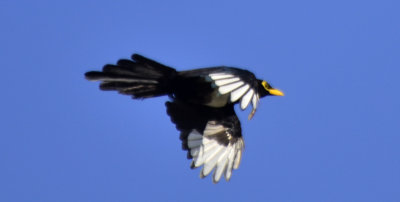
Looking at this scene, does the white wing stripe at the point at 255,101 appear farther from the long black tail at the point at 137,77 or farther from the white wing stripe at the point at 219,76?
the long black tail at the point at 137,77

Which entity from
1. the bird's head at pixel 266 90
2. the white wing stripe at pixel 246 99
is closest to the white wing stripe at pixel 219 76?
the white wing stripe at pixel 246 99

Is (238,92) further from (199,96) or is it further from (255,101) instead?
(199,96)

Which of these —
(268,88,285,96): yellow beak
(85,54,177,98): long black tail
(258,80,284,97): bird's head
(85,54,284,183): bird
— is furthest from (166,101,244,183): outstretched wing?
(268,88,285,96): yellow beak

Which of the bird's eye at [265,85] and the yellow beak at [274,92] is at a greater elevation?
the bird's eye at [265,85]

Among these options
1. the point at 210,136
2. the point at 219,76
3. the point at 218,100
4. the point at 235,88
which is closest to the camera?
the point at 235,88

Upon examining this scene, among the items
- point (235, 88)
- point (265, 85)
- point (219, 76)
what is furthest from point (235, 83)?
point (265, 85)

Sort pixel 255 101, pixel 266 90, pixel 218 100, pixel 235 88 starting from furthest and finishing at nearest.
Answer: pixel 266 90
pixel 218 100
pixel 235 88
pixel 255 101

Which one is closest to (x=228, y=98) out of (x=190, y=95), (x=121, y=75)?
(x=190, y=95)

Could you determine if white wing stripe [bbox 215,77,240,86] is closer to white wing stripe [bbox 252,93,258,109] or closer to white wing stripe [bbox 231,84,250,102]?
white wing stripe [bbox 231,84,250,102]
